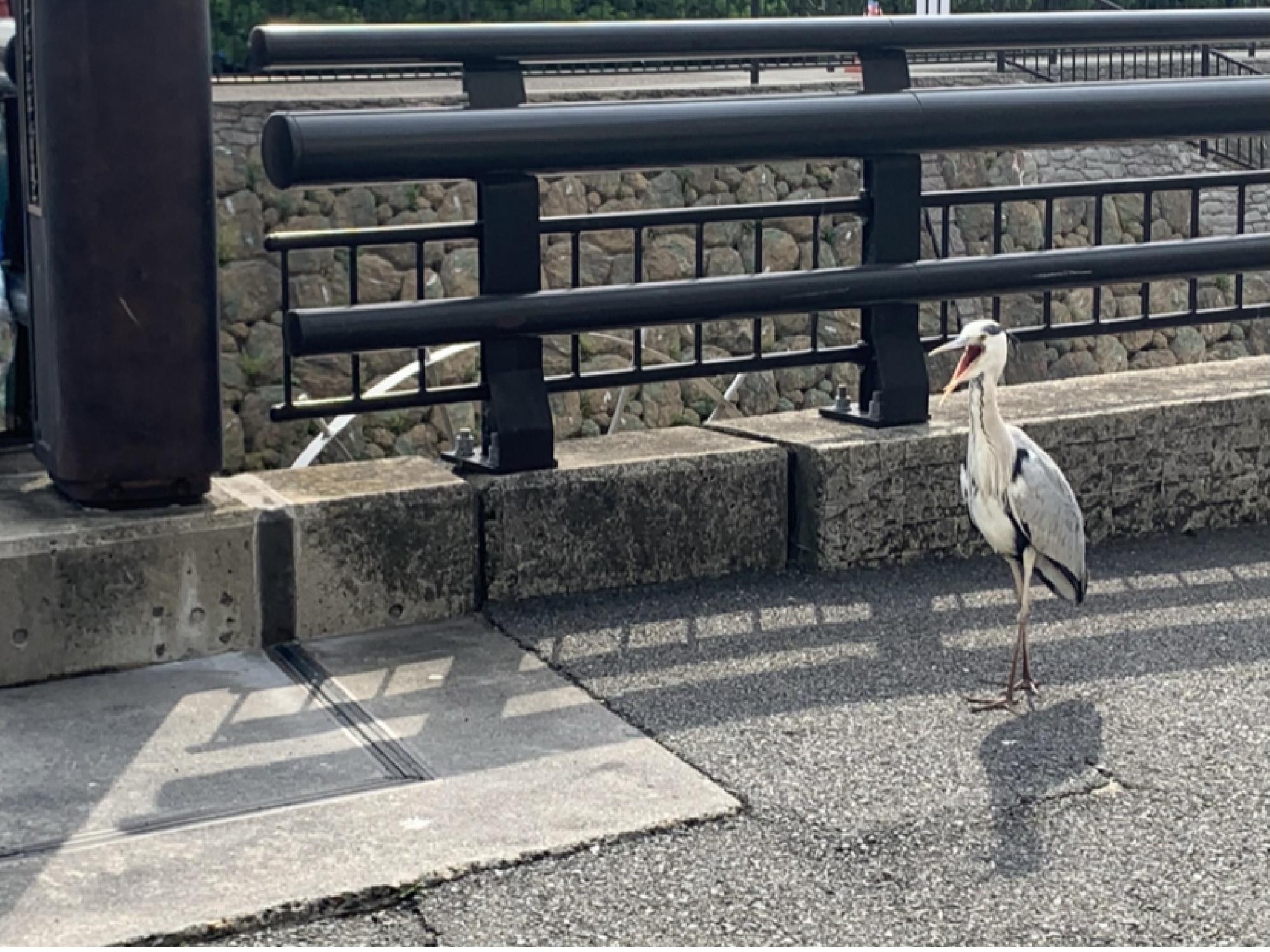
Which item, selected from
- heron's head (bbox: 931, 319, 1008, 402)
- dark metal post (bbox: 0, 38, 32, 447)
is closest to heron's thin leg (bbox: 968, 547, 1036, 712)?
heron's head (bbox: 931, 319, 1008, 402)

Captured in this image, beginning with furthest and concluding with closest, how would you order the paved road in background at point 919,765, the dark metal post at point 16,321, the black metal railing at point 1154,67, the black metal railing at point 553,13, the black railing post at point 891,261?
the black metal railing at point 1154,67
the black metal railing at point 553,13
the black railing post at point 891,261
the dark metal post at point 16,321
the paved road in background at point 919,765

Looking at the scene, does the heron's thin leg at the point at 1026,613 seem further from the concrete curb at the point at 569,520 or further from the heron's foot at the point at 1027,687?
the concrete curb at the point at 569,520

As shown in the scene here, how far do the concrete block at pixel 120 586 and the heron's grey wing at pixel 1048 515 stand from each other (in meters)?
1.99

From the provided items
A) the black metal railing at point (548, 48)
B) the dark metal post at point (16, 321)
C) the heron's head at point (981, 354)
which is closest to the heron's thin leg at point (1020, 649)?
the heron's head at point (981, 354)

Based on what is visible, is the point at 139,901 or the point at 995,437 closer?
the point at 139,901

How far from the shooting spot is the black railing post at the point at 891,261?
6312mm

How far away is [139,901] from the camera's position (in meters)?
3.85

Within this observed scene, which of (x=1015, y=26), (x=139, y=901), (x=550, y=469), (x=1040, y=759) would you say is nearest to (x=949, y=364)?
(x=1015, y=26)

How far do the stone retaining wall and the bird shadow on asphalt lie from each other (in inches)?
377

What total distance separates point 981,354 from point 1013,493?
0.36m

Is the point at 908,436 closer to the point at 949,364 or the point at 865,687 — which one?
the point at 865,687

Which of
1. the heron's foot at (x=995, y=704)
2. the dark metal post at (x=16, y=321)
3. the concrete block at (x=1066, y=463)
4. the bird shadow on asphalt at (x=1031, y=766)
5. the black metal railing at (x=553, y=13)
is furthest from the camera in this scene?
the black metal railing at (x=553, y=13)

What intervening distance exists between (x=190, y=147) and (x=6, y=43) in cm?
106

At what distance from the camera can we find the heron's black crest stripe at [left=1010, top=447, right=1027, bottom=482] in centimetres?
524
